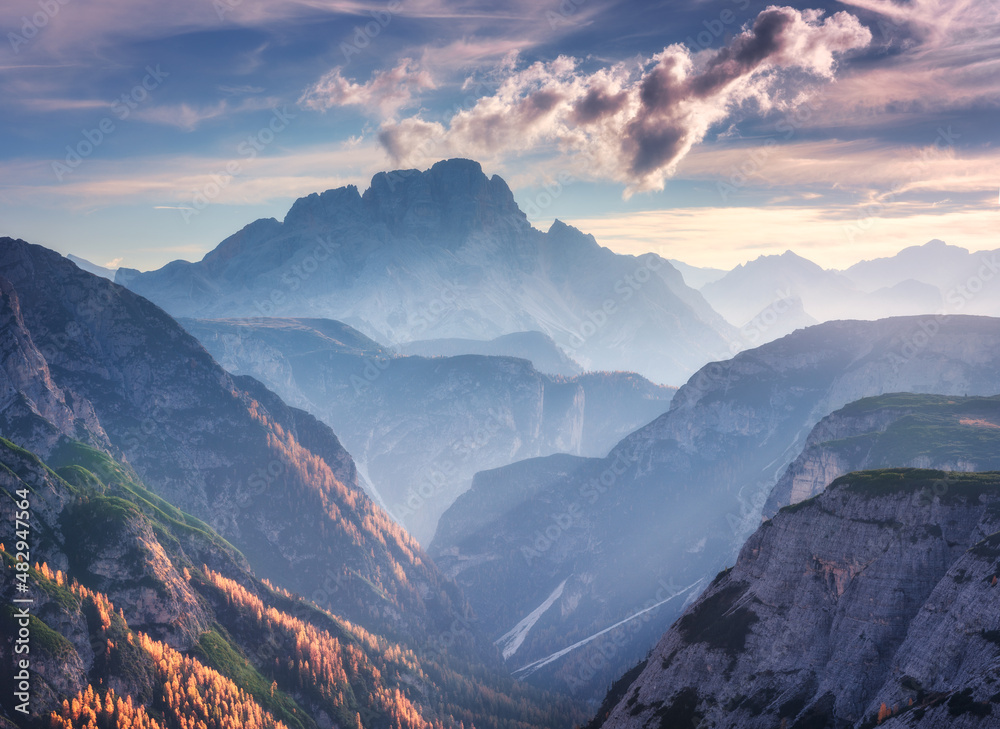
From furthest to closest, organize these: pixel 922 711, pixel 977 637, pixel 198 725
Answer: pixel 198 725 < pixel 977 637 < pixel 922 711

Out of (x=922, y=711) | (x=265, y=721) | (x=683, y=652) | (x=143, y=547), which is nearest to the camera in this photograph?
(x=922, y=711)

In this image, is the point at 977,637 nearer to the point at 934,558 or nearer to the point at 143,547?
the point at 934,558

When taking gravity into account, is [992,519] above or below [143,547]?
above

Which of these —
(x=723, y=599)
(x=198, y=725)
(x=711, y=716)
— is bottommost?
(x=198, y=725)

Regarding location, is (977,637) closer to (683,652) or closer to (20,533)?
(683,652)

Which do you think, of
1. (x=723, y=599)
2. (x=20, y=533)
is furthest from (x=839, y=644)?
(x=20, y=533)

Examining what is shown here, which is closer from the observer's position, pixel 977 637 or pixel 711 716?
pixel 977 637
